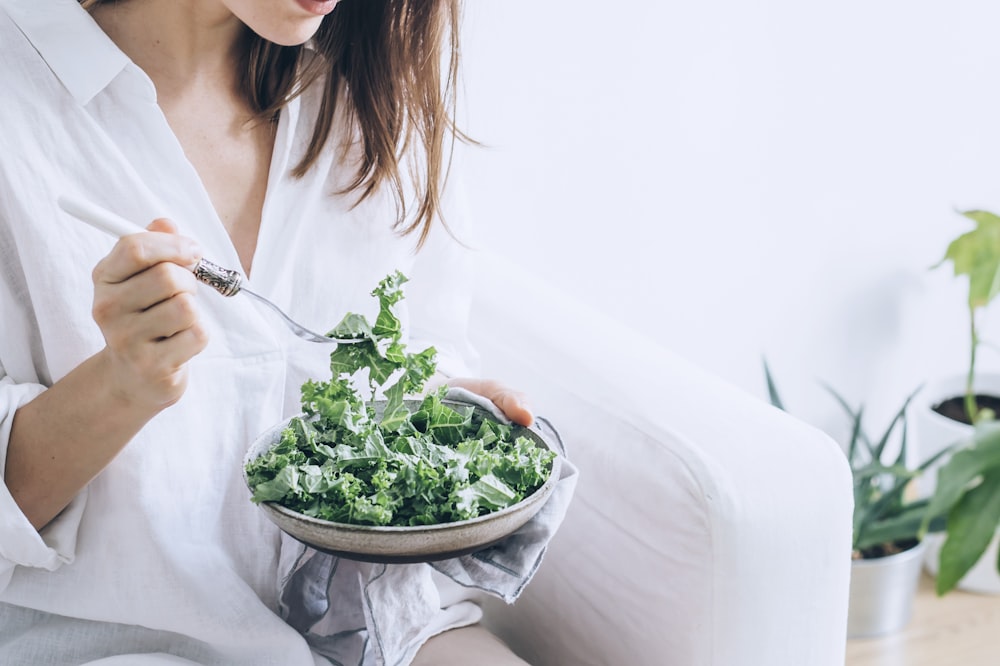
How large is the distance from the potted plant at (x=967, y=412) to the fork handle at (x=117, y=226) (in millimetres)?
1247

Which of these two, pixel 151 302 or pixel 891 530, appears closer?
pixel 151 302

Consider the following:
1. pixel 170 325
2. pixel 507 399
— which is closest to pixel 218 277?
pixel 170 325

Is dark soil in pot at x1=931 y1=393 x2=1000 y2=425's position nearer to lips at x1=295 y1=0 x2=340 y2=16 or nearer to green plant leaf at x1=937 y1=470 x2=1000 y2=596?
green plant leaf at x1=937 y1=470 x2=1000 y2=596

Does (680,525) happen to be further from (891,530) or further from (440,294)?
(891,530)

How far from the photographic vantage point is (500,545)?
837 mm

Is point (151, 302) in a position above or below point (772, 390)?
above

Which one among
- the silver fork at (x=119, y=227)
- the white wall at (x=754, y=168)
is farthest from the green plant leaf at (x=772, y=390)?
the silver fork at (x=119, y=227)

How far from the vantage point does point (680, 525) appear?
2.93 ft

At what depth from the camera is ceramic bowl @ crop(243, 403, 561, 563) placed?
0.67 m

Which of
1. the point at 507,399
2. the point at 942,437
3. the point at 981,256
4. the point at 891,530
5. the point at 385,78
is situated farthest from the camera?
the point at 942,437

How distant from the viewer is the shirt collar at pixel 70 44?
33.6 inches

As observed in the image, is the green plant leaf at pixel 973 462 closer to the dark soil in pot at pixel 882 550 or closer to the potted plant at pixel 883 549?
the potted plant at pixel 883 549

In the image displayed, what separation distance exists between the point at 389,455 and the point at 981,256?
1.54 metres

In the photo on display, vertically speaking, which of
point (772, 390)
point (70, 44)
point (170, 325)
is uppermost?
point (70, 44)
